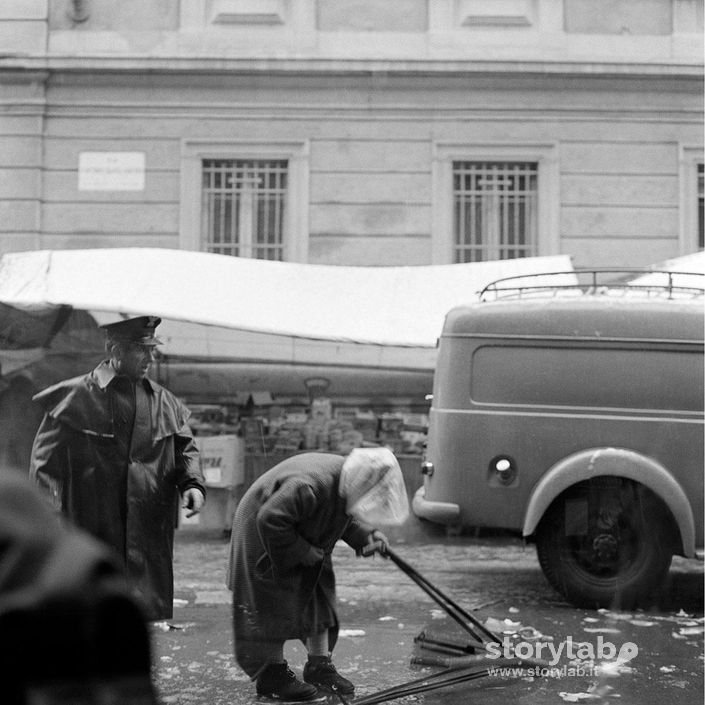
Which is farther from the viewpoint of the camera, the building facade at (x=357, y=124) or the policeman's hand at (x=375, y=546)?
the building facade at (x=357, y=124)

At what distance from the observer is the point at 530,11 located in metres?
14.1

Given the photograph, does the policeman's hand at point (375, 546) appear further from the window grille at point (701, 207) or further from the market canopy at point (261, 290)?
the window grille at point (701, 207)

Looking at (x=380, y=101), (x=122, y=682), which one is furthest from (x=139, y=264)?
(x=122, y=682)

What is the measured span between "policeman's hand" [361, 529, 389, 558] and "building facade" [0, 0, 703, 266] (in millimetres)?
9111

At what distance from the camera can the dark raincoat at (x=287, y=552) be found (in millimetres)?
4727

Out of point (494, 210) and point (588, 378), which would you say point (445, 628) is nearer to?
point (588, 378)

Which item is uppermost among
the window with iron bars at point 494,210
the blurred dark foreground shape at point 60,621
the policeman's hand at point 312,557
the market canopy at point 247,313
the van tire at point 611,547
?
the window with iron bars at point 494,210

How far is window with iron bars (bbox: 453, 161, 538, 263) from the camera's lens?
1425 centimetres

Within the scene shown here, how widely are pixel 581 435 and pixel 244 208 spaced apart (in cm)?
A: 732

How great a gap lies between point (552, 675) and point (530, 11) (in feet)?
33.5

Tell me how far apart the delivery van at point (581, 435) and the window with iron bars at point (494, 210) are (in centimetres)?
579

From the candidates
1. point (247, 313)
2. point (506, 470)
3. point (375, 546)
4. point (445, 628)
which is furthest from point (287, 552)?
point (247, 313)

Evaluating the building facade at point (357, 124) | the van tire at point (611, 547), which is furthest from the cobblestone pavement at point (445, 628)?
the building facade at point (357, 124)

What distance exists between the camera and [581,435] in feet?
26.7
